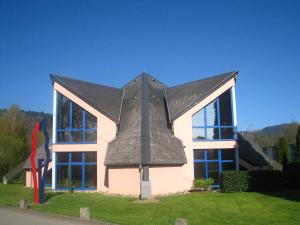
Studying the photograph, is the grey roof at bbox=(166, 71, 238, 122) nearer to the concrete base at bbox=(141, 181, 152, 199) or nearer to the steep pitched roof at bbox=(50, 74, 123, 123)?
the steep pitched roof at bbox=(50, 74, 123, 123)

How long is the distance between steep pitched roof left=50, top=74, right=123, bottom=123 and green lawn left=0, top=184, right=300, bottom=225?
6.65 m

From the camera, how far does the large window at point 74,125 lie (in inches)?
931

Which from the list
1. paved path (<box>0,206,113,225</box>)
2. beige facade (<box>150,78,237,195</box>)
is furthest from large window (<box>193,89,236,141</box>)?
paved path (<box>0,206,113,225</box>)

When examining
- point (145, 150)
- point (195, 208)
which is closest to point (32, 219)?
point (195, 208)

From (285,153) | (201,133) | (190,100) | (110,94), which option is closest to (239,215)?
(201,133)

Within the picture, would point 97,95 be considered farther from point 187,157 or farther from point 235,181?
point 235,181

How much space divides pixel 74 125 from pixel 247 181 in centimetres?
1236

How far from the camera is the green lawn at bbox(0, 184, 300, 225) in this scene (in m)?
12.2

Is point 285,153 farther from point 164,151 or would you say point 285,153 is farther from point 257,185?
point 164,151

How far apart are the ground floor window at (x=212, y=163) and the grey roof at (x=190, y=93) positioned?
10.5 feet

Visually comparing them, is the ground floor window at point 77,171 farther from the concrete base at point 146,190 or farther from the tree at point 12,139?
the tree at point 12,139

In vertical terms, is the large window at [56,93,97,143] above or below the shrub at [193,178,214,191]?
above

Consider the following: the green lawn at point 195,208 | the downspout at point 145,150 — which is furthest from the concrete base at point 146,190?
the green lawn at point 195,208

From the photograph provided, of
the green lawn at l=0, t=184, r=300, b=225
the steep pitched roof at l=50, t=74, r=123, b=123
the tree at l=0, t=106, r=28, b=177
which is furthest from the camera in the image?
the tree at l=0, t=106, r=28, b=177
